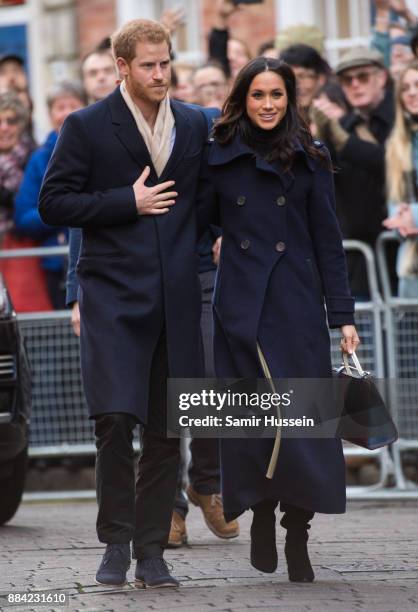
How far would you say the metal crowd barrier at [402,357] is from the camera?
10195 millimetres

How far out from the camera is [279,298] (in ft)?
21.9

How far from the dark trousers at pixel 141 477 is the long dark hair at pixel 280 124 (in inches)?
32.1

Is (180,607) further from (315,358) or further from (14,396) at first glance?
(14,396)

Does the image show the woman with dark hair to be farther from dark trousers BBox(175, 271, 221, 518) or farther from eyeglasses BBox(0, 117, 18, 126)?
eyeglasses BBox(0, 117, 18, 126)

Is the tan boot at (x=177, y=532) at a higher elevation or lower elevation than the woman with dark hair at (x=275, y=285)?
lower

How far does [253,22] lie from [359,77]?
5867 millimetres

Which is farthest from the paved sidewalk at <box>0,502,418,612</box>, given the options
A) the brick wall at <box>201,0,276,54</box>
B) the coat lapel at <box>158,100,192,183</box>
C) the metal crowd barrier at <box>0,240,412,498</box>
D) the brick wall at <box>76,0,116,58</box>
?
the brick wall at <box>76,0,116,58</box>

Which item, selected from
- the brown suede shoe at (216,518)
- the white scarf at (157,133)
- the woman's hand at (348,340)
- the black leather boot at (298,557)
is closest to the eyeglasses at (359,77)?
the brown suede shoe at (216,518)

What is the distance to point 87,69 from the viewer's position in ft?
38.6

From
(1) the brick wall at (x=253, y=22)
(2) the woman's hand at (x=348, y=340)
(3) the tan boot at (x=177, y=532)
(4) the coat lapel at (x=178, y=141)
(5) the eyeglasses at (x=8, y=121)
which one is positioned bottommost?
(3) the tan boot at (x=177, y=532)

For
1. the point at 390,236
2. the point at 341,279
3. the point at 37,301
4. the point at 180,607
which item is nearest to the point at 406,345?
the point at 390,236

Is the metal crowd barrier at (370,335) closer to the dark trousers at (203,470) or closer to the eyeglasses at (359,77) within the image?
the eyeglasses at (359,77)

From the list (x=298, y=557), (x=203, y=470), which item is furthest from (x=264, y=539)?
(x=203, y=470)

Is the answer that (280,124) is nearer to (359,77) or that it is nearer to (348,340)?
(348,340)
